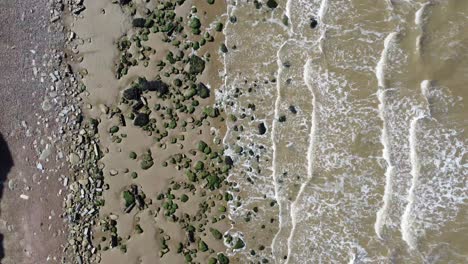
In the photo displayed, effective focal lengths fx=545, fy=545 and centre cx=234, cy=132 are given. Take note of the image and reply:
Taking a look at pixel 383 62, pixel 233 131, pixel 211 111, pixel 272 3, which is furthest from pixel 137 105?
pixel 383 62

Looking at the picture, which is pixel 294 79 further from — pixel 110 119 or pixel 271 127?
pixel 110 119

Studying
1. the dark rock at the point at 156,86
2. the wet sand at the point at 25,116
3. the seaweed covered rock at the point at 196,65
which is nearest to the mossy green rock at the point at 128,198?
the wet sand at the point at 25,116

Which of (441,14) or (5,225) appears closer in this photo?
(441,14)

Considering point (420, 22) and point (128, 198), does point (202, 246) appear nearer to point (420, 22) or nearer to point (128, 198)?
point (128, 198)

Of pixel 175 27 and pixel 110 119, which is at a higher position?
pixel 175 27

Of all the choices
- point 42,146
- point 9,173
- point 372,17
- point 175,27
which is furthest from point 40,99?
point 372,17

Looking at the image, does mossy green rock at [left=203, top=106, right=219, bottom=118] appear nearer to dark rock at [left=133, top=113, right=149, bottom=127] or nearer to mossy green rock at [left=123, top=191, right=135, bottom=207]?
dark rock at [left=133, top=113, right=149, bottom=127]
